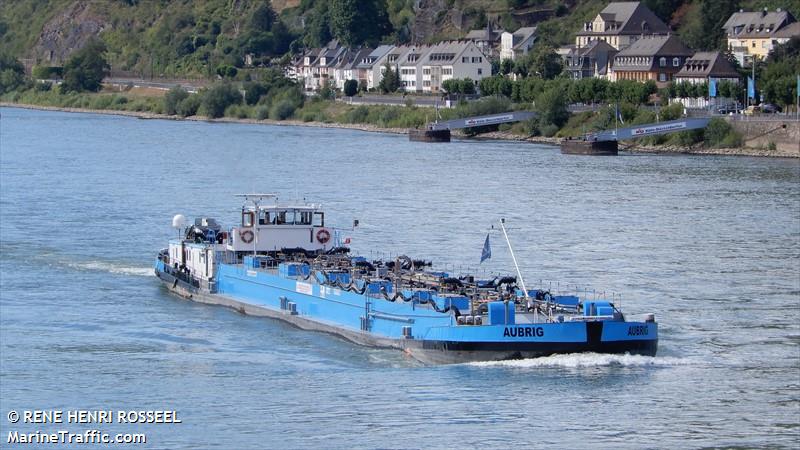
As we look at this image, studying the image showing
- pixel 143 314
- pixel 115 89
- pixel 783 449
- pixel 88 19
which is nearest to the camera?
pixel 783 449

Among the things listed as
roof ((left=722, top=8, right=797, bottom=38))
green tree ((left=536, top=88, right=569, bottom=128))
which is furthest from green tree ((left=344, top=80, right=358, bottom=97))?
green tree ((left=536, top=88, right=569, bottom=128))

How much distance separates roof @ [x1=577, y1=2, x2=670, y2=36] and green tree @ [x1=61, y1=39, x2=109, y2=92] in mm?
52814

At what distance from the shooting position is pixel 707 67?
10269 centimetres

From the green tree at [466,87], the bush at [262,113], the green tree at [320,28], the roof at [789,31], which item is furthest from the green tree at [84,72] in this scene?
the roof at [789,31]

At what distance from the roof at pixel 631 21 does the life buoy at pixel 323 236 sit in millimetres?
84061

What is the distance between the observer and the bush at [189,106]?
130875 millimetres

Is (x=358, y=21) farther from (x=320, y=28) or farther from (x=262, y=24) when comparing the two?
(x=262, y=24)

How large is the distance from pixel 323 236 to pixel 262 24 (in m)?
124

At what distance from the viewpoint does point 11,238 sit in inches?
2000

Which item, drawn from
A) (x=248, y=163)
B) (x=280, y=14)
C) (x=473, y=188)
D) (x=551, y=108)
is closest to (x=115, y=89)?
(x=280, y=14)

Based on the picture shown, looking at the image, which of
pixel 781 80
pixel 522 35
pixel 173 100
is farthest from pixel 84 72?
pixel 781 80

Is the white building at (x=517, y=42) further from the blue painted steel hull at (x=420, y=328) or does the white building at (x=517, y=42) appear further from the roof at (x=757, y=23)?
the blue painted steel hull at (x=420, y=328)

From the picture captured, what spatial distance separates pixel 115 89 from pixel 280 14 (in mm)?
23853

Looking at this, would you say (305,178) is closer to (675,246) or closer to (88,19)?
(675,246)
